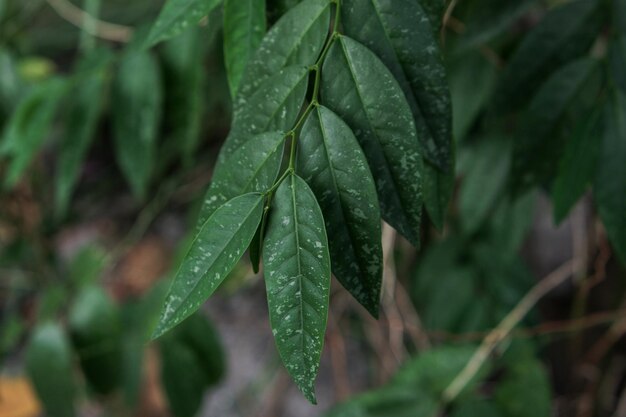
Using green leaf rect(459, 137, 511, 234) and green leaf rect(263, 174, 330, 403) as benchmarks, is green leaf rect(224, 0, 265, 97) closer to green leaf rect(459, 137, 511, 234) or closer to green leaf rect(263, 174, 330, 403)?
green leaf rect(263, 174, 330, 403)

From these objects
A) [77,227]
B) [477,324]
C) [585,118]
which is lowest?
[77,227]

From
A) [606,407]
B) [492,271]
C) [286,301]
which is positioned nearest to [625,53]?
[286,301]

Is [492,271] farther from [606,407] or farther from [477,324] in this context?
[606,407]

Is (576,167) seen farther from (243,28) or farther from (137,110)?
(137,110)

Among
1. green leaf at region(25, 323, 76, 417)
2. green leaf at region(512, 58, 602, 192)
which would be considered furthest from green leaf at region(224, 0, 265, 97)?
green leaf at region(25, 323, 76, 417)

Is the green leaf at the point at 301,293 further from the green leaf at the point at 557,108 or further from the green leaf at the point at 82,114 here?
the green leaf at the point at 82,114

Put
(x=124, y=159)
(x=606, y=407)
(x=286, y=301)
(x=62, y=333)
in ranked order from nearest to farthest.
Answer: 1. (x=286, y=301)
2. (x=124, y=159)
3. (x=62, y=333)
4. (x=606, y=407)

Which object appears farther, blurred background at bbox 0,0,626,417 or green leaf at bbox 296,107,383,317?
blurred background at bbox 0,0,626,417
